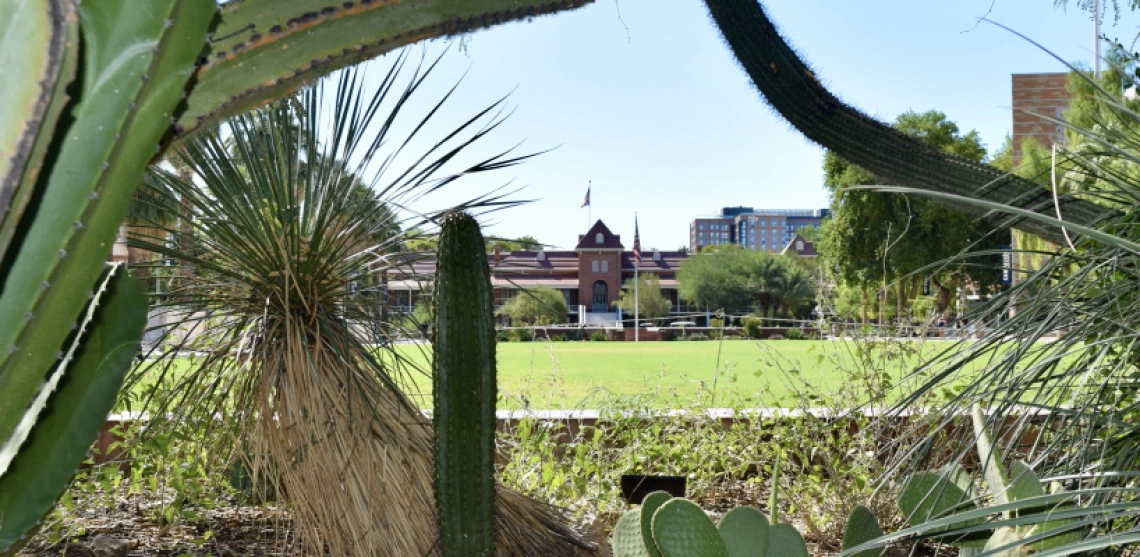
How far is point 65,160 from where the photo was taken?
32.9 inches

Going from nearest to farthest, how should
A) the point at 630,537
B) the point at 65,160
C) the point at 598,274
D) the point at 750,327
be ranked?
the point at 65,160, the point at 630,537, the point at 750,327, the point at 598,274

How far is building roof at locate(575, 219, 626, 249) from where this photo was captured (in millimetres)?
63438

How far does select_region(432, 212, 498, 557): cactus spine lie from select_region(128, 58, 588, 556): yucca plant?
0.68 feet

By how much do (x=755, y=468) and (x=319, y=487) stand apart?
101 inches

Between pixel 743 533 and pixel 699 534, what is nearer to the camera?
pixel 699 534

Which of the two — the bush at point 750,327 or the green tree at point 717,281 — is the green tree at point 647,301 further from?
the bush at point 750,327

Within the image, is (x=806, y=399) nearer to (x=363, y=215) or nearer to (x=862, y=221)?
(x=363, y=215)

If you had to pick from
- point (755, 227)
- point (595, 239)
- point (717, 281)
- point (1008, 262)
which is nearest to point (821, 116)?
point (1008, 262)

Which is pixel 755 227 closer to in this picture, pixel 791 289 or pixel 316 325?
pixel 791 289

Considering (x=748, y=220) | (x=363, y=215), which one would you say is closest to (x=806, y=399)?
(x=363, y=215)

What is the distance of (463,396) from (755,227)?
178213 mm

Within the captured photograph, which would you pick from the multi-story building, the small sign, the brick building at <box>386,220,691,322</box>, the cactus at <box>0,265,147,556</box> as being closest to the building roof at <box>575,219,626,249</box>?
the brick building at <box>386,220,691,322</box>

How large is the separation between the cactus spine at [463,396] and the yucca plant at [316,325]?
0.68ft

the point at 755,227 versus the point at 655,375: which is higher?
the point at 755,227
